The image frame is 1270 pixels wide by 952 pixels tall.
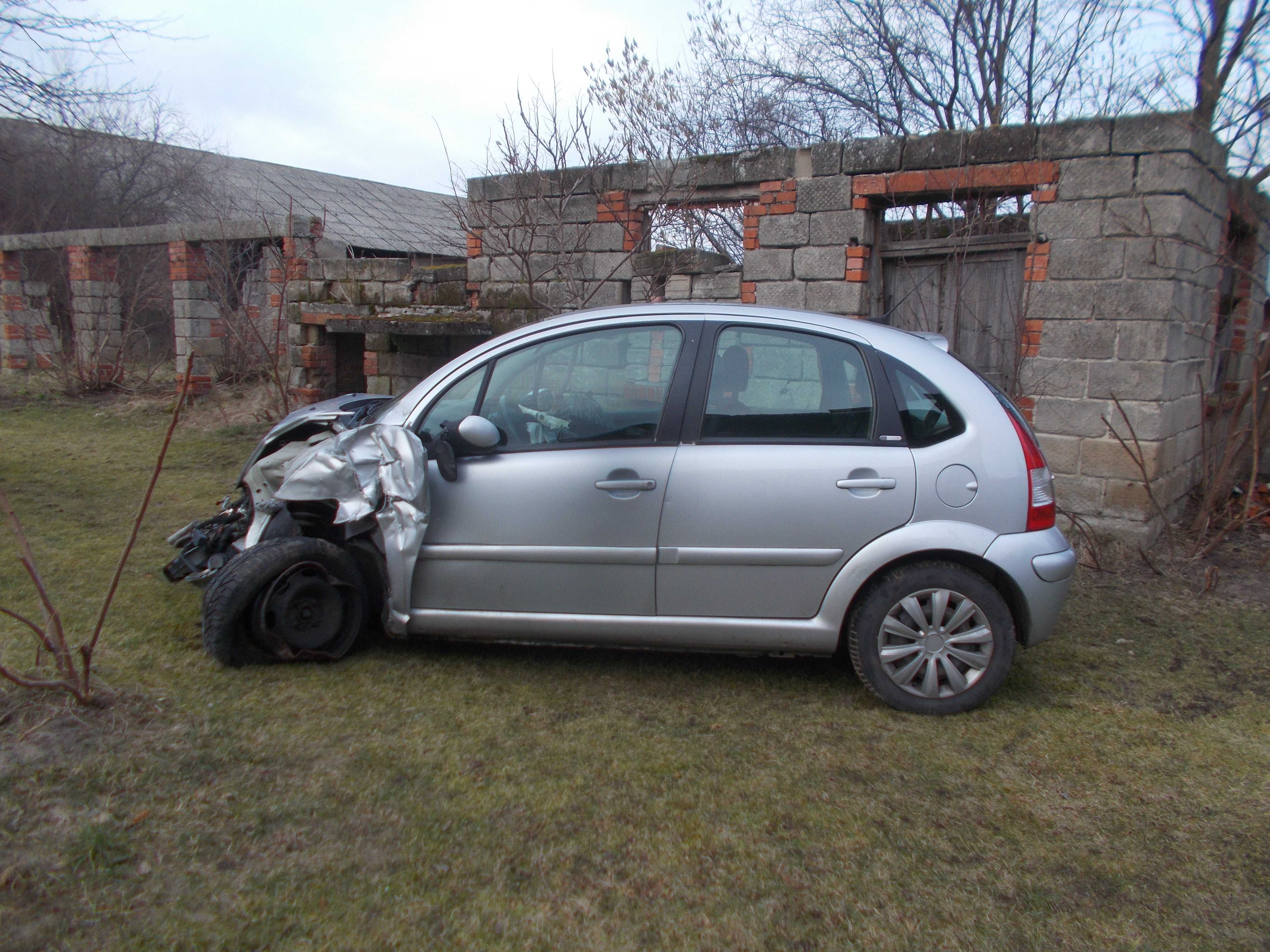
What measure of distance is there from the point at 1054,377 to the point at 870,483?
141 inches

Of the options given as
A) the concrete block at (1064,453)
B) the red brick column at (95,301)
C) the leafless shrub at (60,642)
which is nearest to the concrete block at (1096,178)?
the concrete block at (1064,453)

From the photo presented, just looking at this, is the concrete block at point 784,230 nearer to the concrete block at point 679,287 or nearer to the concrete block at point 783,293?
the concrete block at point 783,293

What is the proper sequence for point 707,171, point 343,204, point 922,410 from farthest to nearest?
point 343,204 < point 707,171 < point 922,410

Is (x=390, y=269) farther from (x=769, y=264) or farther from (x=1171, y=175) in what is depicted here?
(x=1171, y=175)

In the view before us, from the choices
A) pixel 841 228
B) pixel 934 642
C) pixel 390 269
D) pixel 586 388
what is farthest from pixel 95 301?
pixel 934 642

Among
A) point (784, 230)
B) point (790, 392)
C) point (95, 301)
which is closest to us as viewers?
point (790, 392)

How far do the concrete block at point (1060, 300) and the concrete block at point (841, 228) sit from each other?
1.34 m

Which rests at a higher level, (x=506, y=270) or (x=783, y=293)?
(x=506, y=270)

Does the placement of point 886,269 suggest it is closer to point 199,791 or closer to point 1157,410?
point 1157,410

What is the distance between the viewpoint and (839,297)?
23.5 feet

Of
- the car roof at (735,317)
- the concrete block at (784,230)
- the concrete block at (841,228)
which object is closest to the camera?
the car roof at (735,317)

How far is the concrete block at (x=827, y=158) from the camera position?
7.03m

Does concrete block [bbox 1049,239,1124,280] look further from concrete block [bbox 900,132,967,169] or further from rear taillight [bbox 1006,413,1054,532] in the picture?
rear taillight [bbox 1006,413,1054,532]

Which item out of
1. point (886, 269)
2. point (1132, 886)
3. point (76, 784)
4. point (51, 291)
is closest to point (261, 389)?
point (51, 291)
